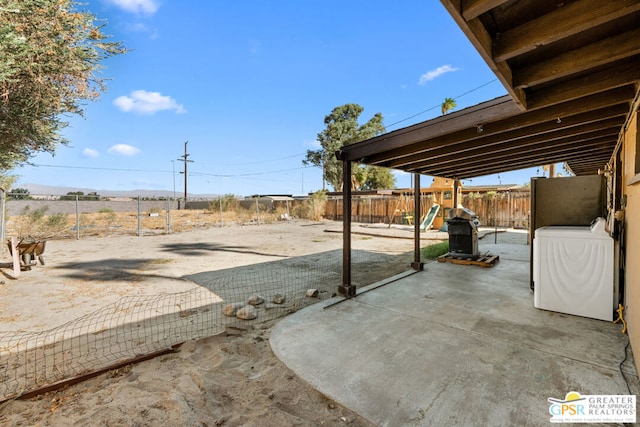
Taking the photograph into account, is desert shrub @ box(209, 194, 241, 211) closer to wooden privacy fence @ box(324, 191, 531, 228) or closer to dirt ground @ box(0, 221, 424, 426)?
wooden privacy fence @ box(324, 191, 531, 228)

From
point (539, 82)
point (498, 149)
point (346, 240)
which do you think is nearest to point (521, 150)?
point (498, 149)

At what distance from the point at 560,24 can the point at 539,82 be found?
1.84 ft

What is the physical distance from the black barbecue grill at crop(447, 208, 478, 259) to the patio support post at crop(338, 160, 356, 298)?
10.4 feet

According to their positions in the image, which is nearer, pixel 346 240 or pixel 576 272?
pixel 576 272

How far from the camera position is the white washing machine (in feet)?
9.46

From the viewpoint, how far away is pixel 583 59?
1851 mm

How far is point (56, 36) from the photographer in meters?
5.55

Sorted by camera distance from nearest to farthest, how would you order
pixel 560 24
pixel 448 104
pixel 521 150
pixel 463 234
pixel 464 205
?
pixel 560 24, pixel 521 150, pixel 463 234, pixel 464 205, pixel 448 104

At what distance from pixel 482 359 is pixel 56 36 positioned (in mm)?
8715

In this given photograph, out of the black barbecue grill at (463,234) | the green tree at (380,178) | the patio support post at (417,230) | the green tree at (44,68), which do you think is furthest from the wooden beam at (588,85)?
the green tree at (380,178)

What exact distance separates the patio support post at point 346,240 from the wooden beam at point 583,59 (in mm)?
2234

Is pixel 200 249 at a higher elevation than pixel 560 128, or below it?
below

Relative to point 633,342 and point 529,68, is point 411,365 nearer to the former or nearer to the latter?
point 633,342

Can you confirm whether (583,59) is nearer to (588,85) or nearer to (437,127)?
(588,85)
